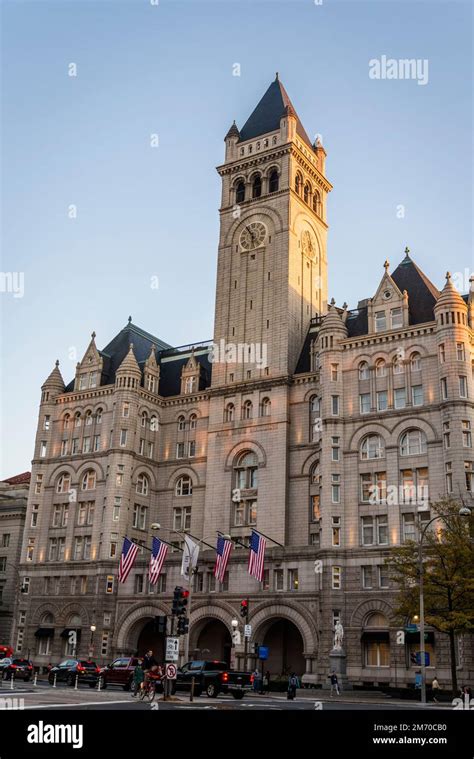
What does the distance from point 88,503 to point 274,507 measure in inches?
779

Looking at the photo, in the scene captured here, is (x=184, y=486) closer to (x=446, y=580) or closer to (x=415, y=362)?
(x=415, y=362)

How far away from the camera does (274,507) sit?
6500 cm

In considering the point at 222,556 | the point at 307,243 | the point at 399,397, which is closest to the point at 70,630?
the point at 222,556

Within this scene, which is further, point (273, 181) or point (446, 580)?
point (273, 181)

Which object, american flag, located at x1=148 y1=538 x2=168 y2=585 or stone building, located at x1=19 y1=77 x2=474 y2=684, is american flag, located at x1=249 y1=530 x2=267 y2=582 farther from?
american flag, located at x1=148 y1=538 x2=168 y2=585

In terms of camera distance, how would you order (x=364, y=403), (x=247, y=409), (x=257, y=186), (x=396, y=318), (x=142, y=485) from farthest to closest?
1. (x=257, y=186)
2. (x=142, y=485)
3. (x=247, y=409)
4. (x=396, y=318)
5. (x=364, y=403)

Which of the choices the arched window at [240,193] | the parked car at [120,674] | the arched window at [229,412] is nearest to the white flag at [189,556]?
the parked car at [120,674]

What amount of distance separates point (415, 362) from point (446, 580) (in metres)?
20.0

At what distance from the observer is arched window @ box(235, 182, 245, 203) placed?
3164 inches

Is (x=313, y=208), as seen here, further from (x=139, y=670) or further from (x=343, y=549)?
(x=139, y=670)

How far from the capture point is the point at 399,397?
199 feet

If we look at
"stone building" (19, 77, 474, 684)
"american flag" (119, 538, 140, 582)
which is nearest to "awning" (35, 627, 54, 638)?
"stone building" (19, 77, 474, 684)

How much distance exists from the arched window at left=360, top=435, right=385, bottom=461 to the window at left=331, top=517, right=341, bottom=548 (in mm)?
5283
